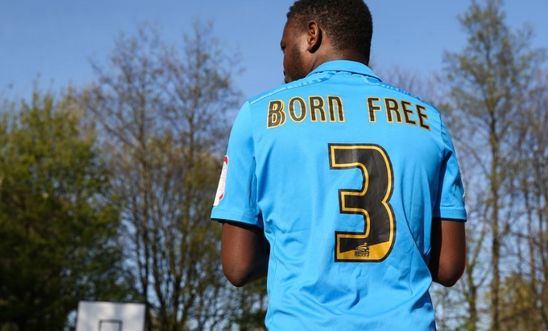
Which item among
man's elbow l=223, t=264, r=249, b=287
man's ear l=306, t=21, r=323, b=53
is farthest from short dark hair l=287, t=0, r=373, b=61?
man's elbow l=223, t=264, r=249, b=287

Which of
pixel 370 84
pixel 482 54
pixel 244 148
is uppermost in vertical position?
pixel 482 54

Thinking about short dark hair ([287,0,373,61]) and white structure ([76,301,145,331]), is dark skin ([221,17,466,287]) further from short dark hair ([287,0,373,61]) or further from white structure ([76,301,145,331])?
white structure ([76,301,145,331])

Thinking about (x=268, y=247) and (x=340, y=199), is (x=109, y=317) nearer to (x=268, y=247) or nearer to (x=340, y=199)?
(x=268, y=247)

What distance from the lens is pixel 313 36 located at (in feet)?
7.39

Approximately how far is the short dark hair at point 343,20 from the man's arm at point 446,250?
506 mm

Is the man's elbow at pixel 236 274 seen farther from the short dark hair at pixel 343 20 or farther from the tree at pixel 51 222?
the tree at pixel 51 222

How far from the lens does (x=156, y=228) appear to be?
1112 inches

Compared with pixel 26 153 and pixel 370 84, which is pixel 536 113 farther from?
pixel 370 84

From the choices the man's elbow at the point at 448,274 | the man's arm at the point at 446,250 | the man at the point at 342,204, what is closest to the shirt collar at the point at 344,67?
the man at the point at 342,204

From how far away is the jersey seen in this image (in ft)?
6.36

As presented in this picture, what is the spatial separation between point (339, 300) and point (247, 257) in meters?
0.27

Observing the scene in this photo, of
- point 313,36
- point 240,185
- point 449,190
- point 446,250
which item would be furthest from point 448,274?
point 313,36

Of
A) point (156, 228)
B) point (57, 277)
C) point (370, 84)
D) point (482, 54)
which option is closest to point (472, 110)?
point (482, 54)

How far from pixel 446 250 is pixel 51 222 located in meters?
25.5
